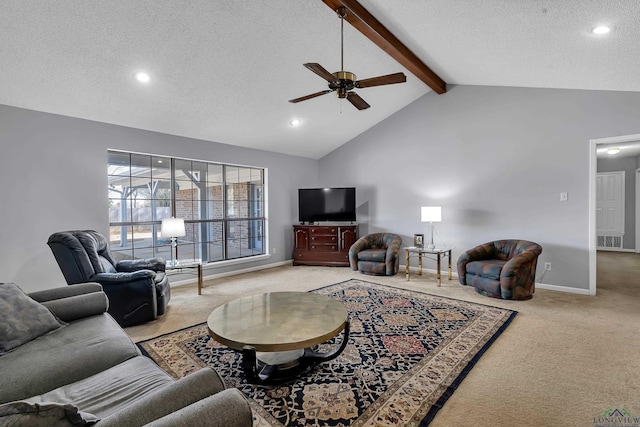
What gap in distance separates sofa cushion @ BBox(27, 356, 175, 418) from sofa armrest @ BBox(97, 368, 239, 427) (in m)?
0.16

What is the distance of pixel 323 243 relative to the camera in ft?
20.6

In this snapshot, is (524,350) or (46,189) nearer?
(524,350)

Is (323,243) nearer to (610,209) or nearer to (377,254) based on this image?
(377,254)

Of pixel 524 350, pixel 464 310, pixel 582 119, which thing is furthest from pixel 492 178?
pixel 524 350

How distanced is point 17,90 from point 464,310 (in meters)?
5.49

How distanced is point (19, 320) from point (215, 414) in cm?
174

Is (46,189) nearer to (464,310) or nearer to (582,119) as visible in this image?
(464,310)

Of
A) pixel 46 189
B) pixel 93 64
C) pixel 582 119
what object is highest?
pixel 93 64

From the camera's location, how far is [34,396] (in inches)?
53.9

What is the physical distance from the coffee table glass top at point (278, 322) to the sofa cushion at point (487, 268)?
255 centimetres

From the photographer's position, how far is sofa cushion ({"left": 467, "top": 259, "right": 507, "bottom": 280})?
4004 millimetres

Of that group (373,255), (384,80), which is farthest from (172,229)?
(384,80)

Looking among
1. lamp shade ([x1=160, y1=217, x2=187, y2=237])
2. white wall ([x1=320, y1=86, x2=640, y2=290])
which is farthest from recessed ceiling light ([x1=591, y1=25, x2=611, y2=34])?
lamp shade ([x1=160, y1=217, x2=187, y2=237])

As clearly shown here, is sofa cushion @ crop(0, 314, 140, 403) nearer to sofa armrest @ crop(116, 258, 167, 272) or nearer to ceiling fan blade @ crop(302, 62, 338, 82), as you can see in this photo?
sofa armrest @ crop(116, 258, 167, 272)
